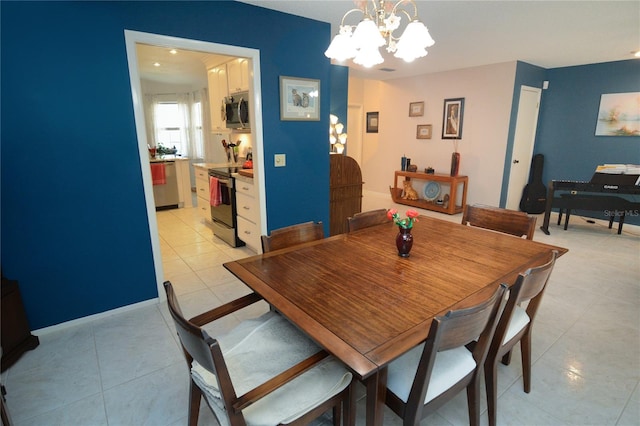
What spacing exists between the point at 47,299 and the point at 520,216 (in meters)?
3.36

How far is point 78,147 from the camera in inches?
88.4

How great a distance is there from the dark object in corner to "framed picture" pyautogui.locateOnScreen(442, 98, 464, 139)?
590cm

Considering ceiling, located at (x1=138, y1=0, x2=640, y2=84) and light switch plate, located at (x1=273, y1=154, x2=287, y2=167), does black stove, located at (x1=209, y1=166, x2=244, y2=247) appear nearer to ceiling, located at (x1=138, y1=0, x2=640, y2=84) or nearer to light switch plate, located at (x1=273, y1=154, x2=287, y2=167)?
light switch plate, located at (x1=273, y1=154, x2=287, y2=167)

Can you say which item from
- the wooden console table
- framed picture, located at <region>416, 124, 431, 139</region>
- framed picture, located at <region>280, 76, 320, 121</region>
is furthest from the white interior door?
framed picture, located at <region>280, 76, 320, 121</region>

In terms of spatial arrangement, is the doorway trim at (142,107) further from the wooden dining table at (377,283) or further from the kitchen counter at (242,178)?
the wooden dining table at (377,283)

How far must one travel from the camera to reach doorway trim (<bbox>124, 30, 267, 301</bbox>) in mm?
2354

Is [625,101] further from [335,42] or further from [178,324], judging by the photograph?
[178,324]

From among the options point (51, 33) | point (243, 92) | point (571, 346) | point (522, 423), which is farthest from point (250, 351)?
point (243, 92)

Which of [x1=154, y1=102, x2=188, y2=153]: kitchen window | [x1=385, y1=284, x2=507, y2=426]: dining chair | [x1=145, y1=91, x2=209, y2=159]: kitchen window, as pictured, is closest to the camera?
[x1=385, y1=284, x2=507, y2=426]: dining chair

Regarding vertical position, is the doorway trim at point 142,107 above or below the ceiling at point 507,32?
below

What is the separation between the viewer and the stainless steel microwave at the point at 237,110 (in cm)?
377

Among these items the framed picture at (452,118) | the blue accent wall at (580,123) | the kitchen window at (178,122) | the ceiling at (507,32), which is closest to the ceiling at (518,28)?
the ceiling at (507,32)

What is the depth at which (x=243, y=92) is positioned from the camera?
3787 mm

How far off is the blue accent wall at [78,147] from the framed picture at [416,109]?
3.89m
